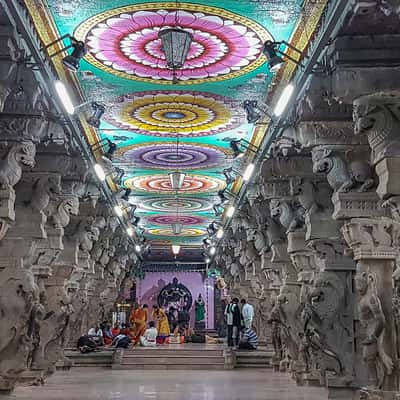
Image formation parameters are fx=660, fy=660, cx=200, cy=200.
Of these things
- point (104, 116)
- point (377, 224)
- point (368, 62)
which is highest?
point (104, 116)

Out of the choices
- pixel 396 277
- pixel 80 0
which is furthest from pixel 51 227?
pixel 396 277

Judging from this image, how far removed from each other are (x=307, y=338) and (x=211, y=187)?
23.8 ft

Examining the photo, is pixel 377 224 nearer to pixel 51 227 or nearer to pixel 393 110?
pixel 393 110

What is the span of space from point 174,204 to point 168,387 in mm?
8675

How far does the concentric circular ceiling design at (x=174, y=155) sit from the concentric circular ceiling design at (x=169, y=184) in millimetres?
1181

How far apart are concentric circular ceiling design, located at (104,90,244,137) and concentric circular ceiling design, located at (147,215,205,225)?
10716 millimetres

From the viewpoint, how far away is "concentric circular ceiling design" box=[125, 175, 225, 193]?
55.0 feet

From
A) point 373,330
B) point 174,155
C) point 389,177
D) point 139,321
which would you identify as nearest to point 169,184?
point 174,155

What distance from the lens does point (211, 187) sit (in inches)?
699

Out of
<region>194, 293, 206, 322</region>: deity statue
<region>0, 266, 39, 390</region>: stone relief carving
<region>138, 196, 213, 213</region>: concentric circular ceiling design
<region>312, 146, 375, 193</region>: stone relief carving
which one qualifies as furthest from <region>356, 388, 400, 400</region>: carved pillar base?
<region>194, 293, 206, 322</region>: deity statue

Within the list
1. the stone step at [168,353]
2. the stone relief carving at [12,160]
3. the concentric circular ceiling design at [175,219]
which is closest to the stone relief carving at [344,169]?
the stone relief carving at [12,160]

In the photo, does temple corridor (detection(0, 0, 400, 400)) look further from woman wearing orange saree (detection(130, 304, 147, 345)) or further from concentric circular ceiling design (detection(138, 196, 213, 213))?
woman wearing orange saree (detection(130, 304, 147, 345))

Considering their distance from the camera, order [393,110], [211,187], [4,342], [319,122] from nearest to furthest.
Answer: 1. [393,110]
2. [319,122]
3. [4,342]
4. [211,187]

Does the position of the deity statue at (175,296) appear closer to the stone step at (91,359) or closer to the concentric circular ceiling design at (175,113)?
the stone step at (91,359)
